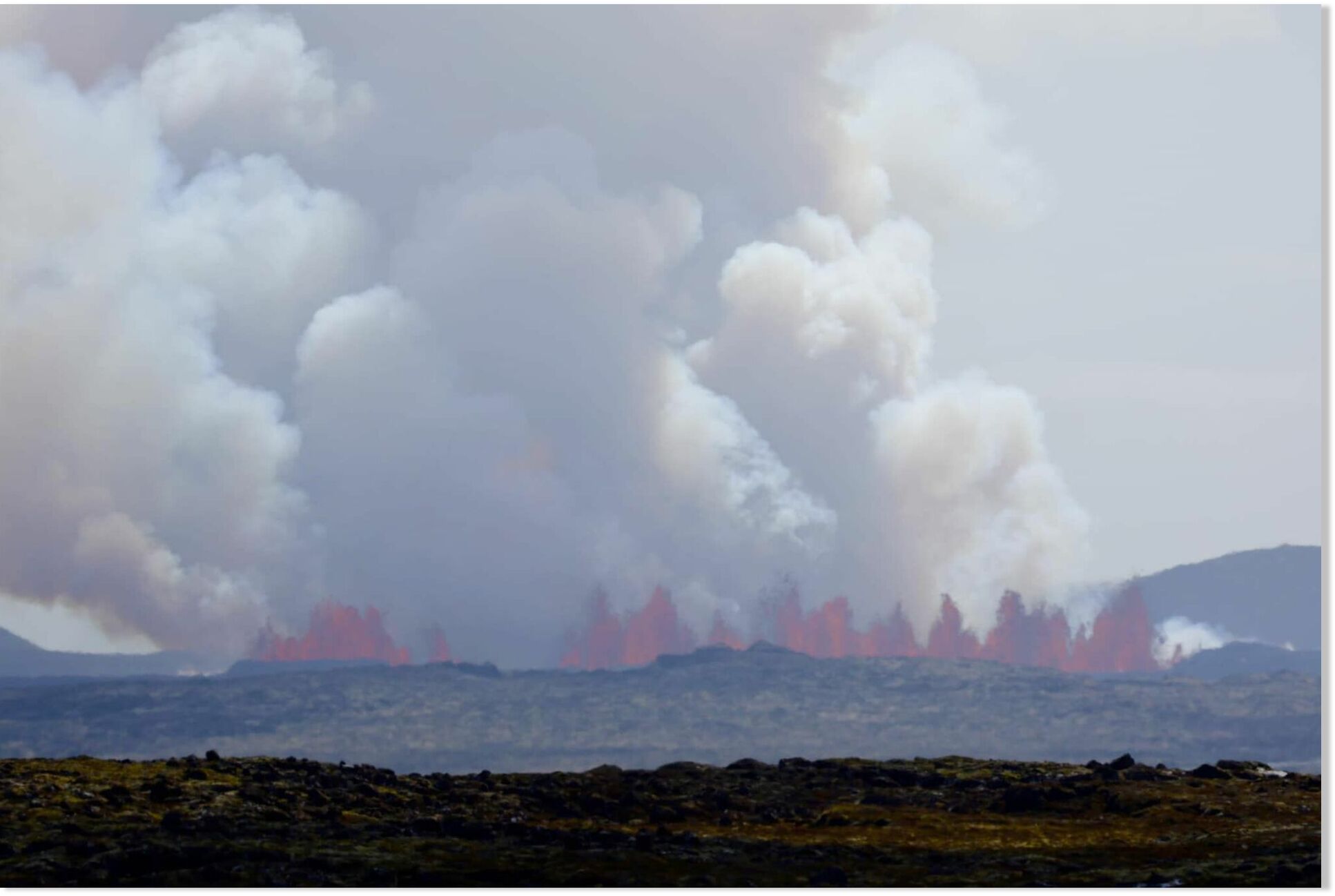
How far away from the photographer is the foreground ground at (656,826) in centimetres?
9175

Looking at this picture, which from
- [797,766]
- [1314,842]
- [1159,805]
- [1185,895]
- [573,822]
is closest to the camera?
[1185,895]

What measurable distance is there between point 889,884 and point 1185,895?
1635cm

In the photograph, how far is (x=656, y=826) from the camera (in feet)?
377

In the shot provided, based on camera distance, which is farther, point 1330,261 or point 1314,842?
point 1314,842

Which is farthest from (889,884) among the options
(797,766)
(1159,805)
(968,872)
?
(797,766)

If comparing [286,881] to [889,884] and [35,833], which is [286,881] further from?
[889,884]

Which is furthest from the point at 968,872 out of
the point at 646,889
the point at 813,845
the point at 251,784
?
the point at 251,784

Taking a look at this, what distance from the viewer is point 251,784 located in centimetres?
11838

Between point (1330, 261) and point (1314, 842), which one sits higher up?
point (1330, 261)

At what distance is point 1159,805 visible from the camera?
126 metres

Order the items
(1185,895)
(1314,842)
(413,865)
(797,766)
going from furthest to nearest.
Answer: (797,766)
(1314,842)
(413,865)
(1185,895)

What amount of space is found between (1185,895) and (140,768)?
80.7 m

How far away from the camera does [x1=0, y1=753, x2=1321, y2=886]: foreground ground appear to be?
91750mm

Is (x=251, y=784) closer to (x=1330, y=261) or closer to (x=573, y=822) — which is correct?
(x=573, y=822)
